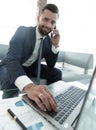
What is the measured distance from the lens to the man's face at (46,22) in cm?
143

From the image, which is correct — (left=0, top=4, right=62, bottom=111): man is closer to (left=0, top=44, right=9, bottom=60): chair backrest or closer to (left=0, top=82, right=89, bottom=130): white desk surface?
(left=0, top=82, right=89, bottom=130): white desk surface

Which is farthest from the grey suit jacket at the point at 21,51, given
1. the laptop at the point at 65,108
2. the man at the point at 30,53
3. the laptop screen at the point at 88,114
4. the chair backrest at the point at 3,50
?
the chair backrest at the point at 3,50

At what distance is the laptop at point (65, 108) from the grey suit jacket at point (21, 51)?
8.3 inches

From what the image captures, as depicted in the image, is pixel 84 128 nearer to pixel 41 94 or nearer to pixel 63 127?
pixel 63 127

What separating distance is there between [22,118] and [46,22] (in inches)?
39.6

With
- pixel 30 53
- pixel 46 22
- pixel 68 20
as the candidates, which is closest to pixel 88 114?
pixel 30 53

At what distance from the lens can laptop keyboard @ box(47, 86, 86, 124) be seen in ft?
1.99

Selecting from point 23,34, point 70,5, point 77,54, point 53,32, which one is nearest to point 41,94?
point 23,34

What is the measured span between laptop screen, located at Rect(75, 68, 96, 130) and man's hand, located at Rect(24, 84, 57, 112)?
19 cm

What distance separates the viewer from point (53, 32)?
59.3 inches

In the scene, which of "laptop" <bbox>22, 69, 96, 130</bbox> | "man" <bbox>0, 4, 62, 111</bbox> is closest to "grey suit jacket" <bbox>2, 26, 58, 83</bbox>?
"man" <bbox>0, 4, 62, 111</bbox>

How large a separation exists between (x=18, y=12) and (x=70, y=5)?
2.91ft

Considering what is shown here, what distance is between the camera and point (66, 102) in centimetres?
74

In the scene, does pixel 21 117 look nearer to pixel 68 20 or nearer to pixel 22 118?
pixel 22 118
